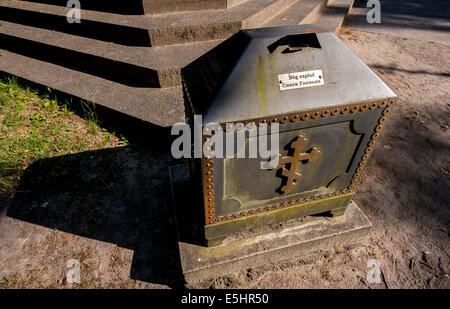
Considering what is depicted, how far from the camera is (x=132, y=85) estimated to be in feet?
12.2

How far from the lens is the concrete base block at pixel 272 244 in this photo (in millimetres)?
2066

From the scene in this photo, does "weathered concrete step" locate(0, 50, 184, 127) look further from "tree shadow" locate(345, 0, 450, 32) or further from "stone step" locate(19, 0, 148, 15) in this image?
"tree shadow" locate(345, 0, 450, 32)

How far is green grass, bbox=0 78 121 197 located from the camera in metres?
3.15

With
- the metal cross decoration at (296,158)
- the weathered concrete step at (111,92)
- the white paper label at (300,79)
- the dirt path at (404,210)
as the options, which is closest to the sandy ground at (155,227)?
the dirt path at (404,210)

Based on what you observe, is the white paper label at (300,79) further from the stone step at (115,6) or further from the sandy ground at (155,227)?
the stone step at (115,6)

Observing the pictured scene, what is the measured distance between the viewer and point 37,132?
3564 millimetres

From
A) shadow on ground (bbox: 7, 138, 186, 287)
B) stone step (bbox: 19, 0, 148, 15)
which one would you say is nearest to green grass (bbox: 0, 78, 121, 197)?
shadow on ground (bbox: 7, 138, 186, 287)

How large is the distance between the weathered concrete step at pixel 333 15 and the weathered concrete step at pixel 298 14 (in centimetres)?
23

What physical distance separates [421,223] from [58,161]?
395 centimetres

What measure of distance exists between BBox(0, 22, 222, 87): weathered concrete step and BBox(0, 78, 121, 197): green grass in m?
0.65
